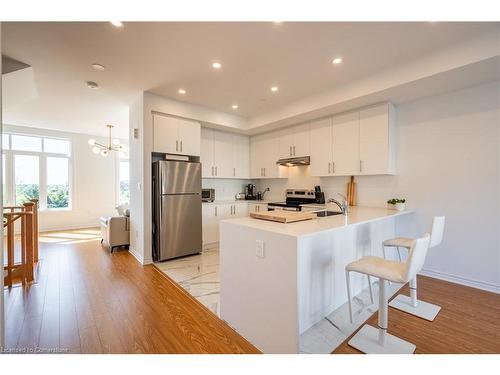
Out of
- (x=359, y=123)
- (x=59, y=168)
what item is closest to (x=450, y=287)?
(x=359, y=123)

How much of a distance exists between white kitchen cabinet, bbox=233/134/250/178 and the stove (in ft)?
3.74

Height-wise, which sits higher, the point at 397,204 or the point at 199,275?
the point at 397,204

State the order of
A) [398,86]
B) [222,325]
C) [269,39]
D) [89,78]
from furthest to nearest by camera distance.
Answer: [89,78] → [398,86] → [269,39] → [222,325]

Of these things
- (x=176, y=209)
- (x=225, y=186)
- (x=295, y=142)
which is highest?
(x=295, y=142)

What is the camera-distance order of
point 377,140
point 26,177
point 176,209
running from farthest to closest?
point 26,177 → point 176,209 → point 377,140

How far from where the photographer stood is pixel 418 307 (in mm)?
2355

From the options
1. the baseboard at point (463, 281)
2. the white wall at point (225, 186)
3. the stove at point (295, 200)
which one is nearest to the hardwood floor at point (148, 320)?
the baseboard at point (463, 281)

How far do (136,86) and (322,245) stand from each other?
3287mm

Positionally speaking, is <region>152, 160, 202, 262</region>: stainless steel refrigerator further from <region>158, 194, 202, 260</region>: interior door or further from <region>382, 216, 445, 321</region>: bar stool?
<region>382, 216, 445, 321</region>: bar stool

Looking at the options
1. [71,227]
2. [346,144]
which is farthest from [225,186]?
[71,227]

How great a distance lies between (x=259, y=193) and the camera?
5660mm

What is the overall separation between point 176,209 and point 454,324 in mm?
3668

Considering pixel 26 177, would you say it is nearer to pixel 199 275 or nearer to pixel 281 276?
pixel 199 275

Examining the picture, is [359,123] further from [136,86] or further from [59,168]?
[59,168]
